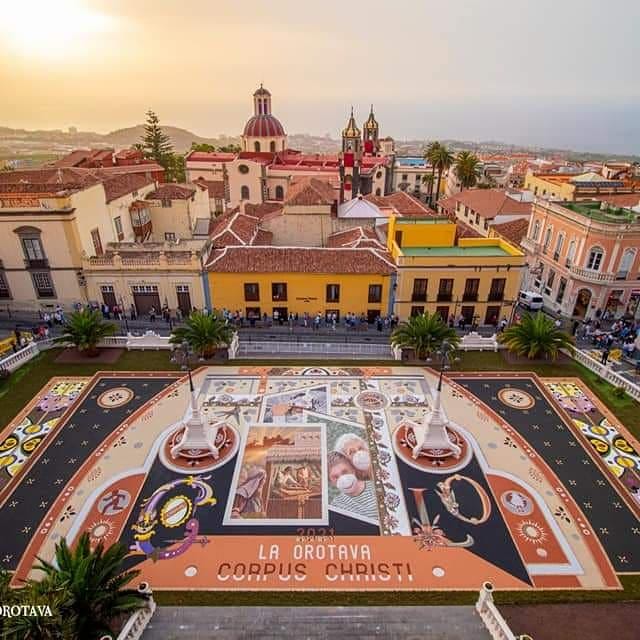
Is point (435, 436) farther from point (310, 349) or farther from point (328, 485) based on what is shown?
point (310, 349)

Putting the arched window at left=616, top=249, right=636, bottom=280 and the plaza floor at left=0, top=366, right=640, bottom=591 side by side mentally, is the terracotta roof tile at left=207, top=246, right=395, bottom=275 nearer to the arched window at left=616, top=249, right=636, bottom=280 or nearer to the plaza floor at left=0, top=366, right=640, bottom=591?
the plaza floor at left=0, top=366, right=640, bottom=591

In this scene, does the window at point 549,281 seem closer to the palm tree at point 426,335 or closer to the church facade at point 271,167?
the palm tree at point 426,335

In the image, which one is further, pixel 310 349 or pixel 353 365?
pixel 310 349

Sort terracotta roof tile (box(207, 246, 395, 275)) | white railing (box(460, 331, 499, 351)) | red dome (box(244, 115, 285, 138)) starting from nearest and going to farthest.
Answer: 1. white railing (box(460, 331, 499, 351))
2. terracotta roof tile (box(207, 246, 395, 275))
3. red dome (box(244, 115, 285, 138))

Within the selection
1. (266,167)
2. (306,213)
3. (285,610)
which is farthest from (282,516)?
(266,167)

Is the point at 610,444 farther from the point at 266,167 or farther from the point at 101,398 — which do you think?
the point at 266,167

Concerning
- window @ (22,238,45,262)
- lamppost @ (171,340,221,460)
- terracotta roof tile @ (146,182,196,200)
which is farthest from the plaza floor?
terracotta roof tile @ (146,182,196,200)

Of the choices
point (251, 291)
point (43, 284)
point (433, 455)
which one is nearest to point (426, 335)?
point (433, 455)
